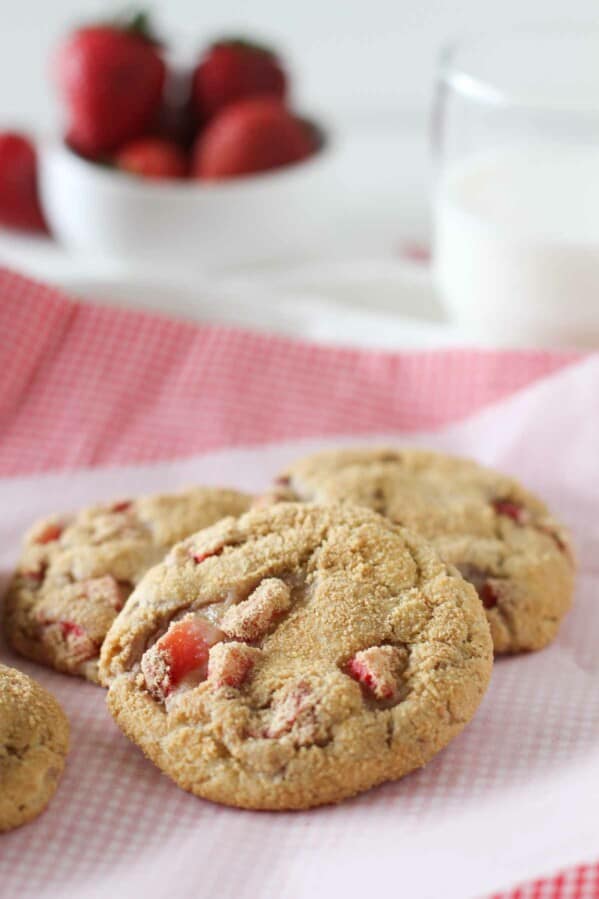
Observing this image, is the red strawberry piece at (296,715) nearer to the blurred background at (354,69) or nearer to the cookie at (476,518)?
the cookie at (476,518)

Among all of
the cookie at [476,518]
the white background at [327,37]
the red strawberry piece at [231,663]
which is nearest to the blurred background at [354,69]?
the white background at [327,37]

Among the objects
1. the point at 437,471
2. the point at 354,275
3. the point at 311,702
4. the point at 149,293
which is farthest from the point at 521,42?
the point at 311,702

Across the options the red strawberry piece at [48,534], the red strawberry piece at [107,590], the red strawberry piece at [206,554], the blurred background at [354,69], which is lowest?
the blurred background at [354,69]

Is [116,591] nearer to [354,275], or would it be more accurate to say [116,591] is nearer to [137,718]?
[137,718]

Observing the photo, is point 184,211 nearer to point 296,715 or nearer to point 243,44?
point 243,44

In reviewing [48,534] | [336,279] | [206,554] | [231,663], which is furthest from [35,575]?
[336,279]

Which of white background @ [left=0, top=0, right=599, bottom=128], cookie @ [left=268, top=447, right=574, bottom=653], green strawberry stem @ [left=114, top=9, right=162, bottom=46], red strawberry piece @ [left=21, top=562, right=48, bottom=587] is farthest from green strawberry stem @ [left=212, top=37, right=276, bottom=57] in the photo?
red strawberry piece @ [left=21, top=562, right=48, bottom=587]
